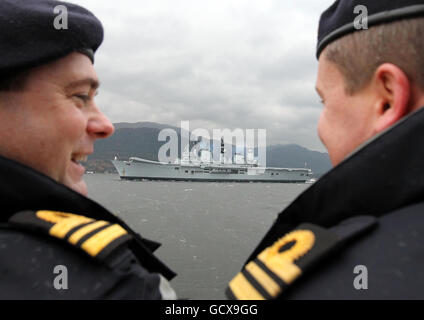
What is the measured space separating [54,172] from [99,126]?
1.15 ft

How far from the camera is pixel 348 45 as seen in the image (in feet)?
3.58

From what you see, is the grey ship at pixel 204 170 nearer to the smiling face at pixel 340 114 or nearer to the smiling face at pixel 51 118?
the smiling face at pixel 51 118

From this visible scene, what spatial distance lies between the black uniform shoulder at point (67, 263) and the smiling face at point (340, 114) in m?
0.89

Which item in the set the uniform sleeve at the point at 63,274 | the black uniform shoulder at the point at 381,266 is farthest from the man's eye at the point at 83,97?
the black uniform shoulder at the point at 381,266

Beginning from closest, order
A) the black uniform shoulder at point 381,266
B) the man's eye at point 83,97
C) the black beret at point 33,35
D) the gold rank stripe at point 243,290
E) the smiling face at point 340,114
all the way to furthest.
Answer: the black uniform shoulder at point 381,266, the gold rank stripe at point 243,290, the smiling face at point 340,114, the black beret at point 33,35, the man's eye at point 83,97

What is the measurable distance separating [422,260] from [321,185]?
1.15 feet

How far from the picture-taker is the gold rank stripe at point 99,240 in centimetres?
93

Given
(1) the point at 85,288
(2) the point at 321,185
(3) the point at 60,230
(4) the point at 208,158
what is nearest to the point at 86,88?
(3) the point at 60,230

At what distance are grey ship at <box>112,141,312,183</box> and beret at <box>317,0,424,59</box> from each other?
2197 inches

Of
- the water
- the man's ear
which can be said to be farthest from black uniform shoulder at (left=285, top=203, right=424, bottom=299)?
the water

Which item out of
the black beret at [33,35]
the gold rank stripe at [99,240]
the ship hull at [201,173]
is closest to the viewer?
the gold rank stripe at [99,240]

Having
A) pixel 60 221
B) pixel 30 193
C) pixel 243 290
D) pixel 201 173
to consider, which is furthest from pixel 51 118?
pixel 201 173

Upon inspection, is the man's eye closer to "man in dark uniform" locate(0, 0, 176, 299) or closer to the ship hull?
"man in dark uniform" locate(0, 0, 176, 299)

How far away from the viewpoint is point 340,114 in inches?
43.9
